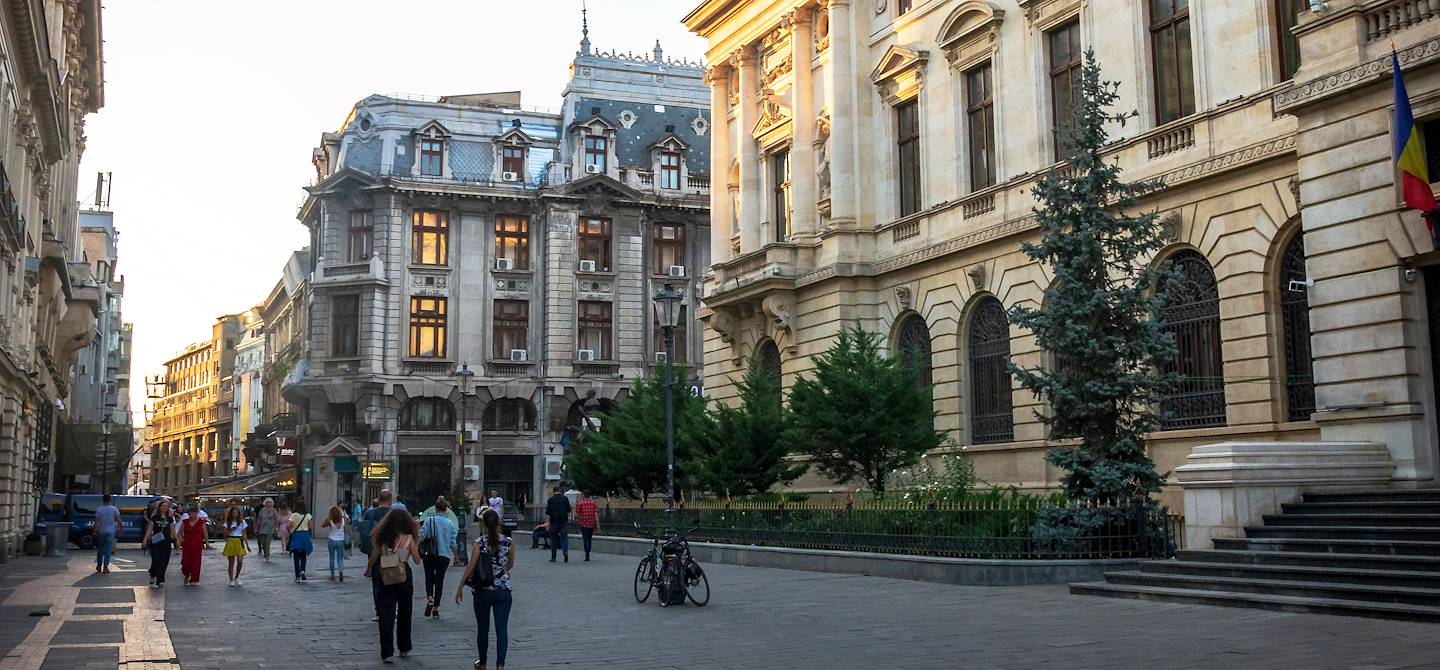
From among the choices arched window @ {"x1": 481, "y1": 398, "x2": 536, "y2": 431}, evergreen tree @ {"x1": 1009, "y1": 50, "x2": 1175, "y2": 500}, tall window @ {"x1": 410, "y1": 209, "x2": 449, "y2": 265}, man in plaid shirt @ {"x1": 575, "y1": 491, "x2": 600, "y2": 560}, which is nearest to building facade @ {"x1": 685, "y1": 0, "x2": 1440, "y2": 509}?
evergreen tree @ {"x1": 1009, "y1": 50, "x2": 1175, "y2": 500}

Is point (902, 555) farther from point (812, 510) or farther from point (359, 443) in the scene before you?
point (359, 443)

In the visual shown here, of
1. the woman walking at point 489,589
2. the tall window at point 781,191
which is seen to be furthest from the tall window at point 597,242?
the woman walking at point 489,589

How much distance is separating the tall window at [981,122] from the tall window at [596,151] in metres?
29.4

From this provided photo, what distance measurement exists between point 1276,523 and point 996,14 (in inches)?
617

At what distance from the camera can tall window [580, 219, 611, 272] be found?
189 ft

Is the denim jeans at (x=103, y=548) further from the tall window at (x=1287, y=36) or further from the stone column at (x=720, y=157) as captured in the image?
the tall window at (x=1287, y=36)

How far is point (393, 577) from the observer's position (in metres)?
12.7

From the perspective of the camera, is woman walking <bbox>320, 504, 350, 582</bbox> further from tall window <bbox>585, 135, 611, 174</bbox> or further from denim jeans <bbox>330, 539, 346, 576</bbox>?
tall window <bbox>585, 135, 611, 174</bbox>

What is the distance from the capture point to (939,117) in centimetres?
3195

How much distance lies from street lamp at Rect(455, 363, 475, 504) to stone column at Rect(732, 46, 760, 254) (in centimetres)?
1517

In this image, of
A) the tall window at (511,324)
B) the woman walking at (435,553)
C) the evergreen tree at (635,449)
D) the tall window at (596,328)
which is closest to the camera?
the woman walking at (435,553)

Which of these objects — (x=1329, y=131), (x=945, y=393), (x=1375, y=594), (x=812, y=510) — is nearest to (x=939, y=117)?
(x=945, y=393)

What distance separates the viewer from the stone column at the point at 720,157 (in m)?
41.1

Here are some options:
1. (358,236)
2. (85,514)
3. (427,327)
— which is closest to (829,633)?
(85,514)
